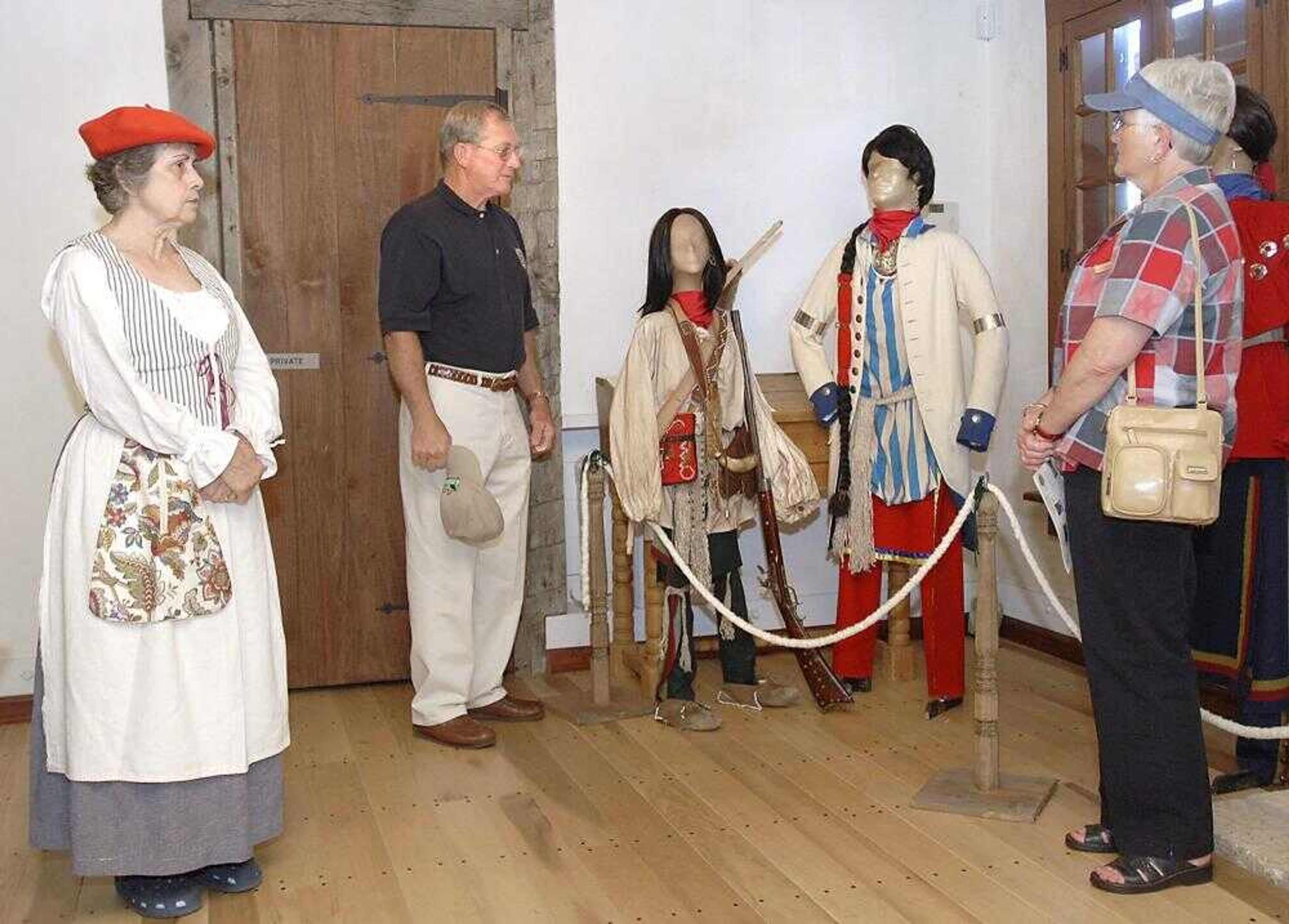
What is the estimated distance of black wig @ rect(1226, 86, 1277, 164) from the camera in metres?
3.36

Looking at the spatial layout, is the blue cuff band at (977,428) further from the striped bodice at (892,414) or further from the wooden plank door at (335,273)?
the wooden plank door at (335,273)

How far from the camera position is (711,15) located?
4844 mm

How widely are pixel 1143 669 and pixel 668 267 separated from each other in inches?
76.0

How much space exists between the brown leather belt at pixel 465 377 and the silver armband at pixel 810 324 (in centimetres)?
107

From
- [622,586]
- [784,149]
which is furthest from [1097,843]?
[784,149]

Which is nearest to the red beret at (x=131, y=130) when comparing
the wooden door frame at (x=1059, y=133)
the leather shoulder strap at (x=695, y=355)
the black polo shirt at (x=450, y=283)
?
the black polo shirt at (x=450, y=283)

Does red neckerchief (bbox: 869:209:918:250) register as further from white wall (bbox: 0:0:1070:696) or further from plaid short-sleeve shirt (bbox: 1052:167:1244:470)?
plaid short-sleeve shirt (bbox: 1052:167:1244:470)

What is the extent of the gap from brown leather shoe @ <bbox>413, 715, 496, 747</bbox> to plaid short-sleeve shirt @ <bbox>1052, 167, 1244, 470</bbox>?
1.88 meters

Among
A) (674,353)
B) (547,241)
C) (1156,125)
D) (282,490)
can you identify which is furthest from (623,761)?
(1156,125)

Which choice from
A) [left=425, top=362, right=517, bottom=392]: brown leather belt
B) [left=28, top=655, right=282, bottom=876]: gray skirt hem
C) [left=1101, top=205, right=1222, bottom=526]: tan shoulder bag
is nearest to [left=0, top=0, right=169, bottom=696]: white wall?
[left=425, top=362, right=517, bottom=392]: brown leather belt

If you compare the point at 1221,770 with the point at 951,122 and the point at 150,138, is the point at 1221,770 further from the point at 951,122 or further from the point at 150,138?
the point at 150,138

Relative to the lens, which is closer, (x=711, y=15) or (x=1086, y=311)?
(x=1086, y=311)

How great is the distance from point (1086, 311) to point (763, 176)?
2250 mm

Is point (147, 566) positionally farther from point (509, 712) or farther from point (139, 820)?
point (509, 712)
